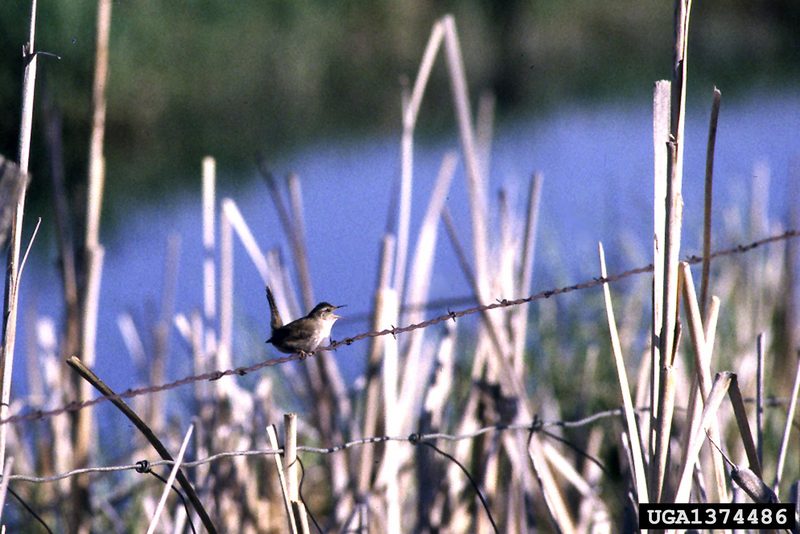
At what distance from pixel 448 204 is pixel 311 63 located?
4385mm

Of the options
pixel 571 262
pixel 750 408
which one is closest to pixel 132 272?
pixel 571 262

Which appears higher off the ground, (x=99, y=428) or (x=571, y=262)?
(x=571, y=262)

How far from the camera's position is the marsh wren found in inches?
131

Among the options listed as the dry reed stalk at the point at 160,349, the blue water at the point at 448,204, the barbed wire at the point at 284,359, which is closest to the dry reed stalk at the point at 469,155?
the barbed wire at the point at 284,359

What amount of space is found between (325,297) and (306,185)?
2.43m

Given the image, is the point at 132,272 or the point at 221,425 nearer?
the point at 221,425

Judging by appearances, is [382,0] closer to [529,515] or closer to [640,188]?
[640,188]

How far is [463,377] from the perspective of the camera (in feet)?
18.3

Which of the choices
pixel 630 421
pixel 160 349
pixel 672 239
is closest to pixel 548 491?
pixel 630 421

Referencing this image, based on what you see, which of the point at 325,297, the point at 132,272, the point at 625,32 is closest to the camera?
the point at 325,297

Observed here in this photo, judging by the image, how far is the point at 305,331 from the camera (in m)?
3.32

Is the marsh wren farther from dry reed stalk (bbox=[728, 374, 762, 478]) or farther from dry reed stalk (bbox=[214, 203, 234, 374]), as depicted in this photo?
dry reed stalk (bbox=[728, 374, 762, 478])

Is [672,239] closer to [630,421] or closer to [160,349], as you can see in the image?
[630,421]

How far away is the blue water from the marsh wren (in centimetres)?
255
